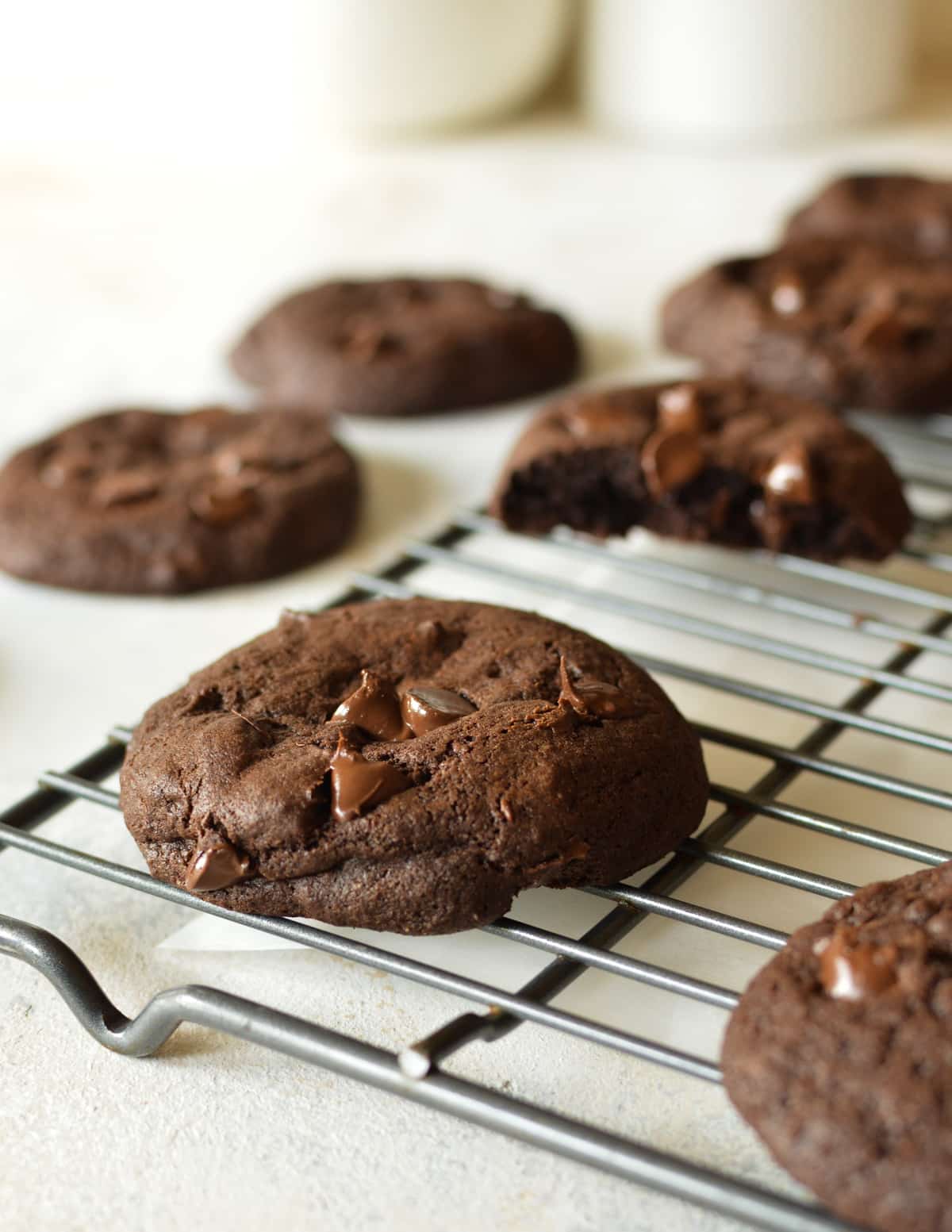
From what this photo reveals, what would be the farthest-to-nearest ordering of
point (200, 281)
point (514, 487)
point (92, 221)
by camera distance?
1. point (92, 221)
2. point (200, 281)
3. point (514, 487)

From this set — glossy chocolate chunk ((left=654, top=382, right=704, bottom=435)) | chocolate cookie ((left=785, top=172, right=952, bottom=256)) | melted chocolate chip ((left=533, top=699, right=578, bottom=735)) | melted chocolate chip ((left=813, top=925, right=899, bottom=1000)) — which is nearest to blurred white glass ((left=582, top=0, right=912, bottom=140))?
chocolate cookie ((left=785, top=172, right=952, bottom=256))

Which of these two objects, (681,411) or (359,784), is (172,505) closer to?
(681,411)

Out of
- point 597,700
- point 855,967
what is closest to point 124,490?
point 597,700

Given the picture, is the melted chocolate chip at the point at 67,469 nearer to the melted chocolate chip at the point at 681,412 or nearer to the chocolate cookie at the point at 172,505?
the chocolate cookie at the point at 172,505

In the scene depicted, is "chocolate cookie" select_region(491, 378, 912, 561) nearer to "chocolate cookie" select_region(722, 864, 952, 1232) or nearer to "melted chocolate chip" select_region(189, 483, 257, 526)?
"melted chocolate chip" select_region(189, 483, 257, 526)

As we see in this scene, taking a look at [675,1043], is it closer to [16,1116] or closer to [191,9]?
[16,1116]

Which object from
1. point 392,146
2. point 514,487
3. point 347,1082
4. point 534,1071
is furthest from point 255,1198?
point 392,146
